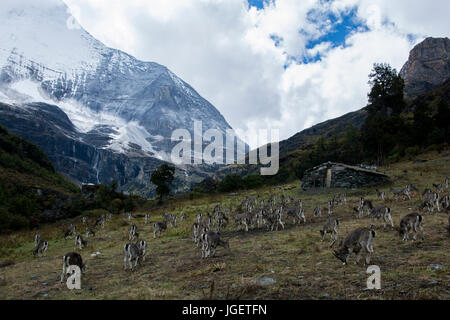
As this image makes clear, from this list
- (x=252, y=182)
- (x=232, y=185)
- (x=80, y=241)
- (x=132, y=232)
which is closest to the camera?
(x=80, y=241)

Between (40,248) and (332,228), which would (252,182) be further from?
(332,228)

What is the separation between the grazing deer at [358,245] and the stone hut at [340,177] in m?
27.6

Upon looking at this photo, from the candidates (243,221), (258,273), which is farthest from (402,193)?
(258,273)

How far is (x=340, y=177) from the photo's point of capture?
117 feet

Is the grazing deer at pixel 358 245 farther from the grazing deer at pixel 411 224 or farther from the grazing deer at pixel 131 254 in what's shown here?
the grazing deer at pixel 131 254

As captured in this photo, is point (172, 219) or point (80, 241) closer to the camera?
point (80, 241)

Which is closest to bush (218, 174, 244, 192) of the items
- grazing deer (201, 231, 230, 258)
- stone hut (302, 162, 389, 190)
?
stone hut (302, 162, 389, 190)

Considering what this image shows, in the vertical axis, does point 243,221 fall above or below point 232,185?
below

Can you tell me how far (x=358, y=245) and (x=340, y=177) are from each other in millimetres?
28608

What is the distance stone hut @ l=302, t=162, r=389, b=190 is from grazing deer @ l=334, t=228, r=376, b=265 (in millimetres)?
27557

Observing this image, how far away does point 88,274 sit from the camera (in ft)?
37.8
